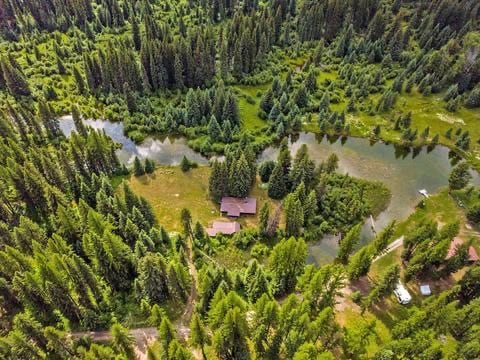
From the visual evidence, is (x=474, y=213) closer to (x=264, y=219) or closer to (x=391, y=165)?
(x=391, y=165)

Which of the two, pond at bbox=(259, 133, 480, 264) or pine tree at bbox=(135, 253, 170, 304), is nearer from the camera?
pine tree at bbox=(135, 253, 170, 304)

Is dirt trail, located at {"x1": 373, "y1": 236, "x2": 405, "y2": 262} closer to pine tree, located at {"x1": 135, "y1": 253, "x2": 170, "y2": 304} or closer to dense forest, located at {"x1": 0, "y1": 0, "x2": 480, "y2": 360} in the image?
dense forest, located at {"x1": 0, "y1": 0, "x2": 480, "y2": 360}

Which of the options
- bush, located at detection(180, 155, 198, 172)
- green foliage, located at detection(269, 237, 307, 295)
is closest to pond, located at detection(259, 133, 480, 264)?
bush, located at detection(180, 155, 198, 172)

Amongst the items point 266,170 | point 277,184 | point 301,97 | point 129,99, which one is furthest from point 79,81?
point 277,184

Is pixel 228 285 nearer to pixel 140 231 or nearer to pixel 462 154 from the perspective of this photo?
pixel 140 231

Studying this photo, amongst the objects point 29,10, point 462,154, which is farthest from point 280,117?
point 29,10

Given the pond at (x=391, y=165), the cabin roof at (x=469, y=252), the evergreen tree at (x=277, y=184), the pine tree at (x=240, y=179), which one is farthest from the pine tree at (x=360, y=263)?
the pine tree at (x=240, y=179)

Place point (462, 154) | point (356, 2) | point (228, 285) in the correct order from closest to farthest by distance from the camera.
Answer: point (228, 285) → point (462, 154) → point (356, 2)
